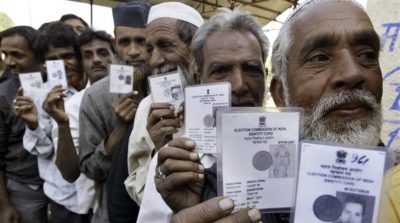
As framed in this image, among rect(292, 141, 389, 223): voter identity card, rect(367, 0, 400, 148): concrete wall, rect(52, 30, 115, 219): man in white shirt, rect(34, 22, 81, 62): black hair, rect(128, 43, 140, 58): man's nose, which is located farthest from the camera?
rect(34, 22, 81, 62): black hair

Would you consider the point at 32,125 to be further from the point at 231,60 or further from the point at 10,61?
the point at 231,60

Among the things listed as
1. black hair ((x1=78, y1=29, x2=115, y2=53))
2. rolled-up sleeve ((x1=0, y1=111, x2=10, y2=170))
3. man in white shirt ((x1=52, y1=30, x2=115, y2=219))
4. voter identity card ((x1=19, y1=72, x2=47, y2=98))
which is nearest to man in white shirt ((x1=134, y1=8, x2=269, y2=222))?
man in white shirt ((x1=52, y1=30, x2=115, y2=219))

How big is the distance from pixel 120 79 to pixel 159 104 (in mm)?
715

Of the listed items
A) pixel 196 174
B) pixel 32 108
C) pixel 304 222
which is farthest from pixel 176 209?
pixel 32 108

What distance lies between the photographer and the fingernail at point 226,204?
87 cm

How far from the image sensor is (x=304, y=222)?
0.78m

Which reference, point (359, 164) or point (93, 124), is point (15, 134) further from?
point (359, 164)

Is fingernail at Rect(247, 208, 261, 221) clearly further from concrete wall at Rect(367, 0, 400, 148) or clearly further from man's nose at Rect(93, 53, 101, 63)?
man's nose at Rect(93, 53, 101, 63)

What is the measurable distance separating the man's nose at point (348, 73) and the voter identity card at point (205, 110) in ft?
1.22

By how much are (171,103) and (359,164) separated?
117cm

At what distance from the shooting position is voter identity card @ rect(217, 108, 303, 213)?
2.93 feet

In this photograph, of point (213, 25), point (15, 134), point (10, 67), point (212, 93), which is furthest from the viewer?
point (10, 67)

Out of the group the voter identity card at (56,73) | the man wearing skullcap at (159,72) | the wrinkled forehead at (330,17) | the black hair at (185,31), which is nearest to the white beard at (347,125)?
the wrinkled forehead at (330,17)

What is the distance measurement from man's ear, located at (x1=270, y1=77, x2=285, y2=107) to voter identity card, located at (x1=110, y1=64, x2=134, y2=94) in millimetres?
1127
